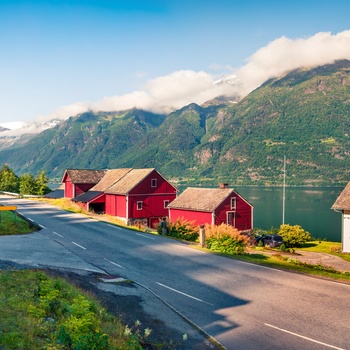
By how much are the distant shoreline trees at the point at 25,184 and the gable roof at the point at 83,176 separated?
17.6 metres

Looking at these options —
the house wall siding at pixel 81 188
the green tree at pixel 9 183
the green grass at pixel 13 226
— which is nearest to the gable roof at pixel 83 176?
the house wall siding at pixel 81 188

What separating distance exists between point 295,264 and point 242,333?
37.1 feet

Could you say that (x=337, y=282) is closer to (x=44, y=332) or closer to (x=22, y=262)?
(x=44, y=332)

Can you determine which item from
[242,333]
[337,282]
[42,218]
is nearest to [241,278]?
[337,282]

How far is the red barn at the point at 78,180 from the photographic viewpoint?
6656cm

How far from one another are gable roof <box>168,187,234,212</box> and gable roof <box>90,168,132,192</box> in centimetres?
1391

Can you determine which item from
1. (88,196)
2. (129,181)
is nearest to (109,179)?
(88,196)

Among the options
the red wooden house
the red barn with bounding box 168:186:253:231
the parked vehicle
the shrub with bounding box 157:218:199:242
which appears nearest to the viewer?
the shrub with bounding box 157:218:199:242

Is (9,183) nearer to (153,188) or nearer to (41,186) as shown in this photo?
(41,186)

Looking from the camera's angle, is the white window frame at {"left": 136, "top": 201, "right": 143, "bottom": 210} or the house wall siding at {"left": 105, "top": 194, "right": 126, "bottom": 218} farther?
the house wall siding at {"left": 105, "top": 194, "right": 126, "bottom": 218}

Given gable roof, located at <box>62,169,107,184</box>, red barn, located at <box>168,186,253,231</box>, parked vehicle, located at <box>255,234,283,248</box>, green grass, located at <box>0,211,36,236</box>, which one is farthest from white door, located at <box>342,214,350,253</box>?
gable roof, located at <box>62,169,107,184</box>

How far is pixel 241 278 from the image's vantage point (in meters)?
18.5

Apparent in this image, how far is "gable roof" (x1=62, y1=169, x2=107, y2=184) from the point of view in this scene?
66.9 m

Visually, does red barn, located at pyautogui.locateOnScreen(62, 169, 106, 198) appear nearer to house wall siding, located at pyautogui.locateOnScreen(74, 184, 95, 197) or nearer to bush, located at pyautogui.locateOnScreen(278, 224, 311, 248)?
house wall siding, located at pyautogui.locateOnScreen(74, 184, 95, 197)
